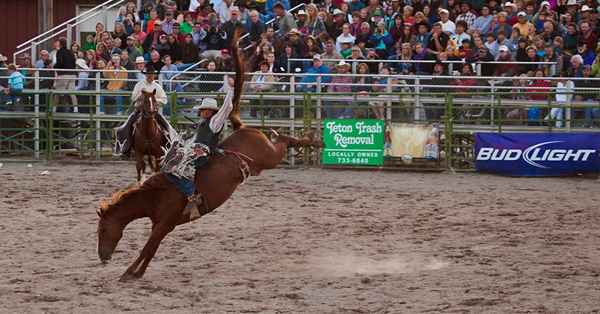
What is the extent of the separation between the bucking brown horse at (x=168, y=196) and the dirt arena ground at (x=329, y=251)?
0.37m

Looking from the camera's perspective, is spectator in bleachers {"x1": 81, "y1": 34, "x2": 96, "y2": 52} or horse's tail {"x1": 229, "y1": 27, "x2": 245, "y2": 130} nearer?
horse's tail {"x1": 229, "y1": 27, "x2": 245, "y2": 130}

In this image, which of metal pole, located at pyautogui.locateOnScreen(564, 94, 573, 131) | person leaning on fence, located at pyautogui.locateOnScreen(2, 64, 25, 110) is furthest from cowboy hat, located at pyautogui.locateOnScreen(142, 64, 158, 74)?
metal pole, located at pyautogui.locateOnScreen(564, 94, 573, 131)

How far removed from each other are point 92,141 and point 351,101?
4.77 m

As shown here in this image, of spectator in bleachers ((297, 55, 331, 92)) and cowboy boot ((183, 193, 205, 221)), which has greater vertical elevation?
spectator in bleachers ((297, 55, 331, 92))

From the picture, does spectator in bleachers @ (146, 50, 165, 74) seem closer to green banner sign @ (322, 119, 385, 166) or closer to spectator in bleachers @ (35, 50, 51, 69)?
spectator in bleachers @ (35, 50, 51, 69)

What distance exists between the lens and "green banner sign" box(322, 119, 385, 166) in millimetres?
19812

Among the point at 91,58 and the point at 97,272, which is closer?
the point at 97,272

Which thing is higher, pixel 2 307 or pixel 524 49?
pixel 524 49

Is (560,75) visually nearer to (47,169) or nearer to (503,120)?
(503,120)

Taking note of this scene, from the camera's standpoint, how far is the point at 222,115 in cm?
1028

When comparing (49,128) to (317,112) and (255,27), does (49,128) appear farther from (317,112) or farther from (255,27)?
(317,112)

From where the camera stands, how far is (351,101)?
66.4ft

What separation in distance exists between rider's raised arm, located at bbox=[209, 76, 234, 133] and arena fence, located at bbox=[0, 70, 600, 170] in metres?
9.10

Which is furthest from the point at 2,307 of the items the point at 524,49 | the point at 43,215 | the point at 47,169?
the point at 524,49
